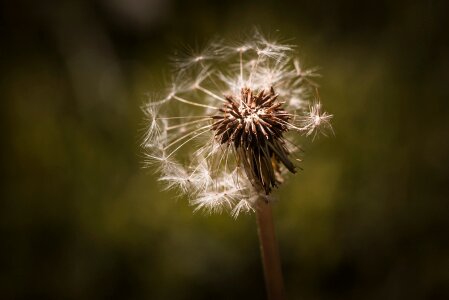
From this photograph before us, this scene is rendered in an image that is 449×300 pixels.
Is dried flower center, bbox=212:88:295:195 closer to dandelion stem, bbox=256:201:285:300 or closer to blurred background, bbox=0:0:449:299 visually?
dandelion stem, bbox=256:201:285:300

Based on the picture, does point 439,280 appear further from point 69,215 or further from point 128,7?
point 128,7

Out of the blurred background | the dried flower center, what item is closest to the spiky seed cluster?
the dried flower center

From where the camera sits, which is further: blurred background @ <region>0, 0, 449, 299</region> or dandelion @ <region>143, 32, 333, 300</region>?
blurred background @ <region>0, 0, 449, 299</region>

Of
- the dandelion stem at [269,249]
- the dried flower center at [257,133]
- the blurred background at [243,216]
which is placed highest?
the blurred background at [243,216]

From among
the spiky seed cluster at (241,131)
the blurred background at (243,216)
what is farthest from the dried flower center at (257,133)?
the blurred background at (243,216)

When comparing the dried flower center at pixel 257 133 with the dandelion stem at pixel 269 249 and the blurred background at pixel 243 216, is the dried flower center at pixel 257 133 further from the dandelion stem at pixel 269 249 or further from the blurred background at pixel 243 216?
the blurred background at pixel 243 216

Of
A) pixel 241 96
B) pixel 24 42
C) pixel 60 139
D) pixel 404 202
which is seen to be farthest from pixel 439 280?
pixel 24 42

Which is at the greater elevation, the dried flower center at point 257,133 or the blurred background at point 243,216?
the blurred background at point 243,216

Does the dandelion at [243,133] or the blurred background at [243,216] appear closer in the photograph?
the dandelion at [243,133]
